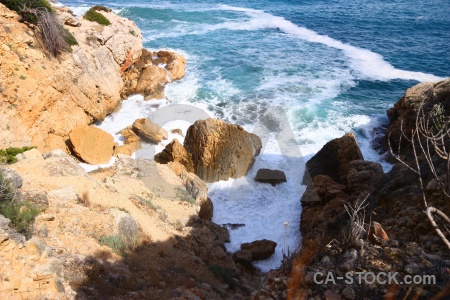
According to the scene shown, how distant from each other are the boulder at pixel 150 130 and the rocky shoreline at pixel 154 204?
2.5 inches

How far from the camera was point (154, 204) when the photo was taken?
12.2 m

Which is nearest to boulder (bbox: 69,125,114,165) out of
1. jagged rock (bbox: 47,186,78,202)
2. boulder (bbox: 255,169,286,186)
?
jagged rock (bbox: 47,186,78,202)

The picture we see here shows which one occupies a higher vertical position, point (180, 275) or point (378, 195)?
point (378, 195)

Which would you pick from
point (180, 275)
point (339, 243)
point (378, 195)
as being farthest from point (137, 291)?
point (378, 195)

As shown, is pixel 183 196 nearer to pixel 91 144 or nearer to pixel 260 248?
pixel 260 248

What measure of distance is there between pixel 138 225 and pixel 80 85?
1087 cm

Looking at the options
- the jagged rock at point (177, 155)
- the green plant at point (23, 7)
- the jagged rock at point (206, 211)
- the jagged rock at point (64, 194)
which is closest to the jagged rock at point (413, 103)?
the jagged rock at point (206, 211)

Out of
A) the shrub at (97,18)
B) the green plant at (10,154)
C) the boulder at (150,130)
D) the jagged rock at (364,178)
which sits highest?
the shrub at (97,18)

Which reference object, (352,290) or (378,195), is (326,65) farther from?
(352,290)

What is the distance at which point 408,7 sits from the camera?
3944 cm

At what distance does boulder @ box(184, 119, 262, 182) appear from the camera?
15.8 meters

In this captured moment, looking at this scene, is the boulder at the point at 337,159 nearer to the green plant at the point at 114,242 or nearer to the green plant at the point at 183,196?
the green plant at the point at 183,196

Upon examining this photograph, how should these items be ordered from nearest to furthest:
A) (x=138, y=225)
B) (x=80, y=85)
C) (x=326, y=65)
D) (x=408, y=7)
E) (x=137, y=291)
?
(x=137, y=291)
(x=138, y=225)
(x=80, y=85)
(x=326, y=65)
(x=408, y=7)

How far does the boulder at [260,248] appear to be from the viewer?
1189 cm
